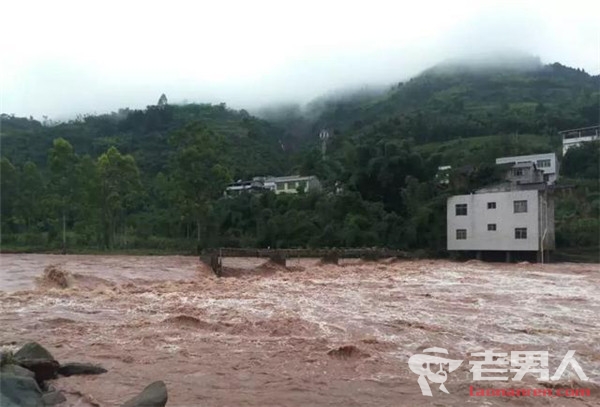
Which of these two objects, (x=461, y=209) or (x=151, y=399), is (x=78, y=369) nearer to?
(x=151, y=399)

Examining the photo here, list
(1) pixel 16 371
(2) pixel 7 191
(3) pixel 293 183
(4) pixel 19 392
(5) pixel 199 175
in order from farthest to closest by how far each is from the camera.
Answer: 1. (3) pixel 293 183
2. (2) pixel 7 191
3. (5) pixel 199 175
4. (1) pixel 16 371
5. (4) pixel 19 392

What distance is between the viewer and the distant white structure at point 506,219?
27.3 meters

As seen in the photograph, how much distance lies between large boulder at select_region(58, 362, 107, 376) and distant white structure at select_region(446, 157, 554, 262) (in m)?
25.3

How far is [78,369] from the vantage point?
228 inches

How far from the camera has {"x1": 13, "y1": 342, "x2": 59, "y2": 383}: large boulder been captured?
5.27m

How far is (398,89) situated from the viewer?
9281cm

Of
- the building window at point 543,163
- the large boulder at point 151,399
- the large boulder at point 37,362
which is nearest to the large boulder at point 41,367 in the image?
the large boulder at point 37,362

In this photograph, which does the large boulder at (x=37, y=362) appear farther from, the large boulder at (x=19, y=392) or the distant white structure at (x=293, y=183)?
the distant white structure at (x=293, y=183)

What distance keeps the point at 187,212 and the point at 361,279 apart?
52.3ft

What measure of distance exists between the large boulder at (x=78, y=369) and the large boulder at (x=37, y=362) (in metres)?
0.10

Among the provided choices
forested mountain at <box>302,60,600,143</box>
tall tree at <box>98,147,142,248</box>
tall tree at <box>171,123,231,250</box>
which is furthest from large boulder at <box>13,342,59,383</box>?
forested mountain at <box>302,60,600,143</box>

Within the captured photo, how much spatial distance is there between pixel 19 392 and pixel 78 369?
1.42 metres

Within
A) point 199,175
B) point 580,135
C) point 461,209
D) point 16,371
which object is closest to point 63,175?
point 199,175

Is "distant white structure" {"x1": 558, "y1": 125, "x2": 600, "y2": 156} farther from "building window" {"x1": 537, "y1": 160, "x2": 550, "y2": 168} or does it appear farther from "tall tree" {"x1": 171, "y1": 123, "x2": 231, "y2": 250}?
"tall tree" {"x1": 171, "y1": 123, "x2": 231, "y2": 250}
